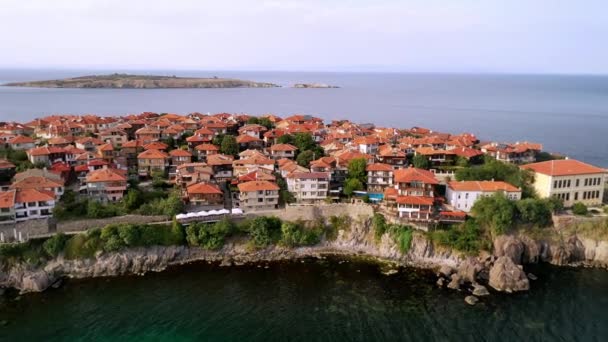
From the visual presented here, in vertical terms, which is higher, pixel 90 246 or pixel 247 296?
pixel 90 246

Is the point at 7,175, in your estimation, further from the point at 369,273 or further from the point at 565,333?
the point at 565,333

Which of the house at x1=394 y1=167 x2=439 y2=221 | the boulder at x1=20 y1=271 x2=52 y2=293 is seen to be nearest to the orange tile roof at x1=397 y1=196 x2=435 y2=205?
the house at x1=394 y1=167 x2=439 y2=221

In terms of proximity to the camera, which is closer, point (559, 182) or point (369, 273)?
point (369, 273)

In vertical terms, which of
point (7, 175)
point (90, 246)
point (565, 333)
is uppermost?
point (7, 175)

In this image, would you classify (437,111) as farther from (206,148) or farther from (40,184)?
(40,184)

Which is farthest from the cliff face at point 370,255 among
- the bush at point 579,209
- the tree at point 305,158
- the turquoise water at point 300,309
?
the tree at point 305,158

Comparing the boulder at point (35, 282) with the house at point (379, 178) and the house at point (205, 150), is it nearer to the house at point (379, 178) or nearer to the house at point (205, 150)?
the house at point (205, 150)

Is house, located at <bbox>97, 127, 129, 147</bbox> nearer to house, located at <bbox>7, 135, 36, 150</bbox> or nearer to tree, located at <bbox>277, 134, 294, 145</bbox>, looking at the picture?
house, located at <bbox>7, 135, 36, 150</bbox>

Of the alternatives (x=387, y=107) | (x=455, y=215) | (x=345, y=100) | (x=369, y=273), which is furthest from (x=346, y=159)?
(x=345, y=100)

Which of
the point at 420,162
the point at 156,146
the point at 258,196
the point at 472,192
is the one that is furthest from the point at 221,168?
the point at 472,192
